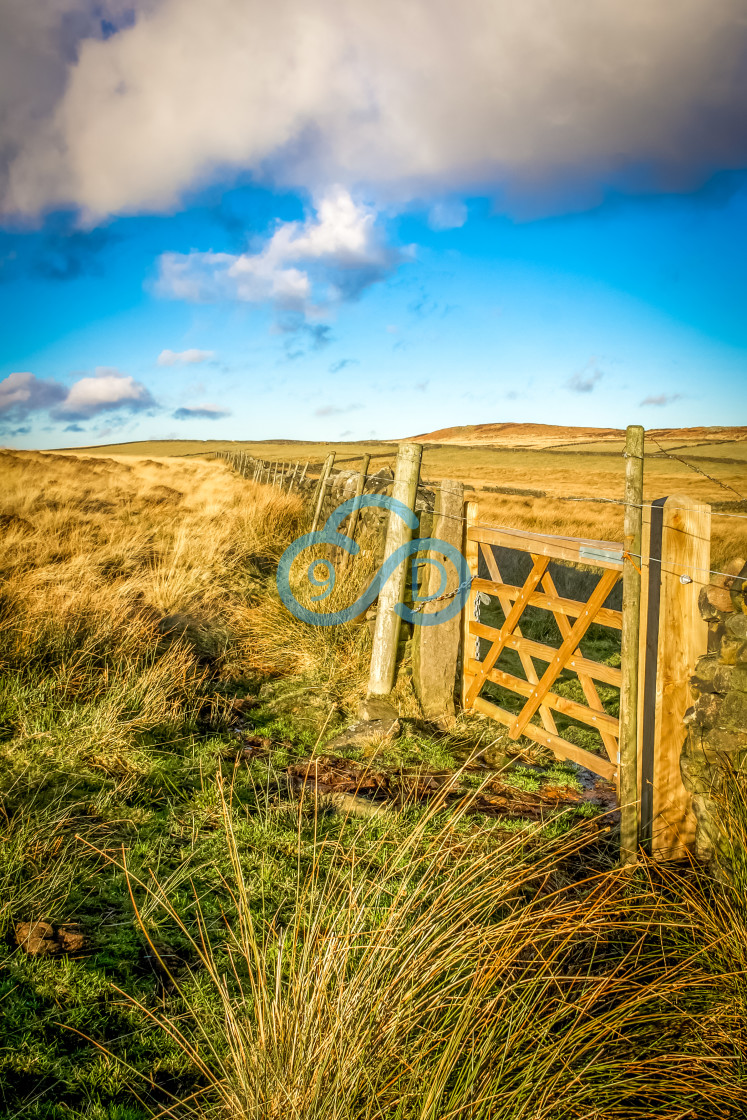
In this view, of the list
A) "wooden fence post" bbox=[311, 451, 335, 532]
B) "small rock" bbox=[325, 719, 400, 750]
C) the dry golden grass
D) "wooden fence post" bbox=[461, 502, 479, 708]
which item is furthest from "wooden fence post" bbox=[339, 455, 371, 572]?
"small rock" bbox=[325, 719, 400, 750]

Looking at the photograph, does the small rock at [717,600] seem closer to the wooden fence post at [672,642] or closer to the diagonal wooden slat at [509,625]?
the wooden fence post at [672,642]

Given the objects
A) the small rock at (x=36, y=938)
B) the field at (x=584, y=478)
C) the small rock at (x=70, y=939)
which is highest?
the field at (x=584, y=478)

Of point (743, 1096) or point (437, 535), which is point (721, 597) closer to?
point (743, 1096)

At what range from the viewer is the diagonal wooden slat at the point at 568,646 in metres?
3.79

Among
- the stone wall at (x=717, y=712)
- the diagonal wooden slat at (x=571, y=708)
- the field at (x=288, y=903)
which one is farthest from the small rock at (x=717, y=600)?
the diagonal wooden slat at (x=571, y=708)

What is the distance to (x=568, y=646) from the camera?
4023 mm

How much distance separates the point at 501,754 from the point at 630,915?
8.98ft

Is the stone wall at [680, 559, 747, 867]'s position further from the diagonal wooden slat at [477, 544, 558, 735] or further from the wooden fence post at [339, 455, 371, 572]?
the wooden fence post at [339, 455, 371, 572]

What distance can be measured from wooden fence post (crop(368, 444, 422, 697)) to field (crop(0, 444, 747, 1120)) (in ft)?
0.65

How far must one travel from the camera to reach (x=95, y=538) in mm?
9062

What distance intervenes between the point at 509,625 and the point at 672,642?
6.00 feet

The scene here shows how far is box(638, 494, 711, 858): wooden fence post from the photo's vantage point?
2.88 meters

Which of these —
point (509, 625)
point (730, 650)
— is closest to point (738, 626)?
point (730, 650)

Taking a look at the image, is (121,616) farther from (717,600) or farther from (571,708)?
(717,600)
